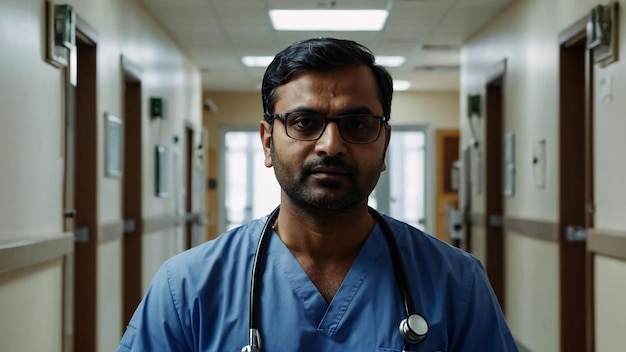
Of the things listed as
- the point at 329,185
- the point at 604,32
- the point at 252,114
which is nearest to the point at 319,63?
the point at 329,185

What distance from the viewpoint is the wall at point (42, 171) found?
3.00 meters

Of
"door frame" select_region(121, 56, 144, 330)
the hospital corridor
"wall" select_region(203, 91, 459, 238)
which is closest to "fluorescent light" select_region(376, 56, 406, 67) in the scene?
the hospital corridor

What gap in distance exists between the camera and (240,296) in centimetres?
143

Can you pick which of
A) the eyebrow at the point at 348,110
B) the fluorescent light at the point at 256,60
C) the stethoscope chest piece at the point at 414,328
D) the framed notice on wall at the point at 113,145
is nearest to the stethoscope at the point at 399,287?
the stethoscope chest piece at the point at 414,328

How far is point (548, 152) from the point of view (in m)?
4.75

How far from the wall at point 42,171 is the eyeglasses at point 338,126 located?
5.63 ft

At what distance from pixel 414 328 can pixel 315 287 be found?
0.66ft

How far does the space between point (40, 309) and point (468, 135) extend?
4373 millimetres

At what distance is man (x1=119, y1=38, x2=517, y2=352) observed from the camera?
4.55 feet

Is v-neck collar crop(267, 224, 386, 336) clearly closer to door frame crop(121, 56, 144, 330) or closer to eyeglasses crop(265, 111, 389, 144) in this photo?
eyeglasses crop(265, 111, 389, 144)

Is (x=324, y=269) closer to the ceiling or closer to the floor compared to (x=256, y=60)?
closer to the floor

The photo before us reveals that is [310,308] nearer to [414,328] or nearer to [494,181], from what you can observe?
[414,328]

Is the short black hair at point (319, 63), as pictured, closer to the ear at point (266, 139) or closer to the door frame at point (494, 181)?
the ear at point (266, 139)

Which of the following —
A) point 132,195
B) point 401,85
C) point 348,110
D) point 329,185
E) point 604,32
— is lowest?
point 132,195
